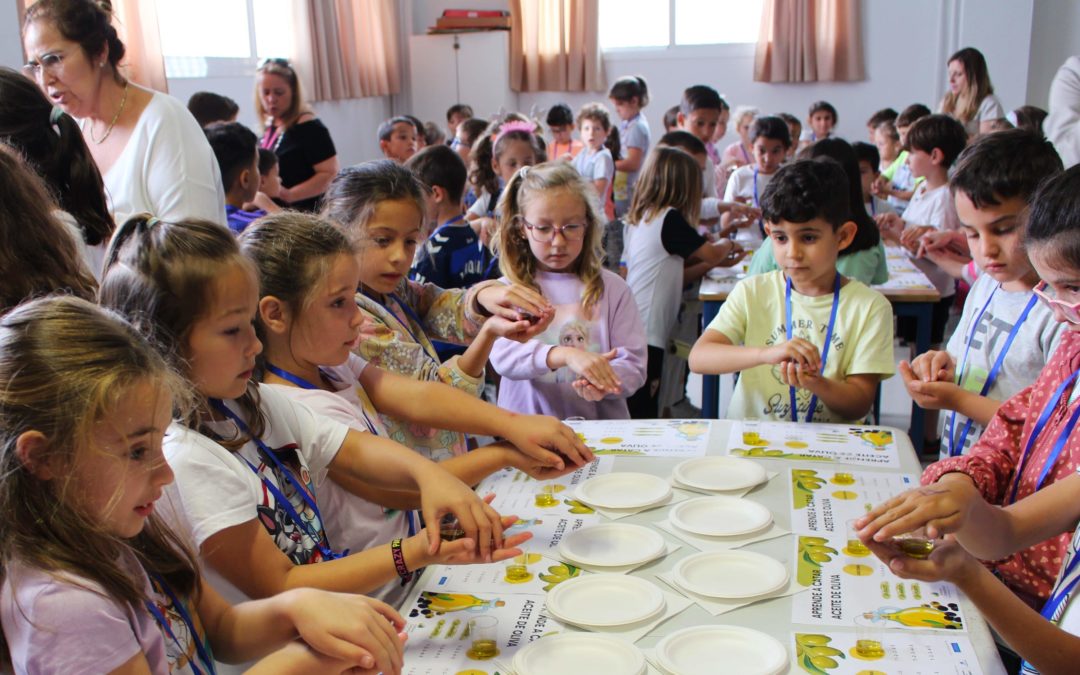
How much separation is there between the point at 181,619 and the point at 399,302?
1.10 metres

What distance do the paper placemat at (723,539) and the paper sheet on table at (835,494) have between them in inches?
1.6

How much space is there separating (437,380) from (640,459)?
0.48 metres

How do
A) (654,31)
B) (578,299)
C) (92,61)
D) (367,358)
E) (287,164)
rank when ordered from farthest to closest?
(654,31) → (287,164) → (578,299) → (92,61) → (367,358)

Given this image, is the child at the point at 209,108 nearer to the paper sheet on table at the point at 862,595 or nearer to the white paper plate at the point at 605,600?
the white paper plate at the point at 605,600

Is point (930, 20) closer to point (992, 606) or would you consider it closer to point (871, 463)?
point (871, 463)

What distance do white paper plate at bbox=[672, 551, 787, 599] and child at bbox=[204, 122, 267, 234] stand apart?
2.42 meters

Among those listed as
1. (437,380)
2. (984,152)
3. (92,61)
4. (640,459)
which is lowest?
(640,459)

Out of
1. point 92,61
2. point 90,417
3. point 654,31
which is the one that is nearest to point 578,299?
point 92,61

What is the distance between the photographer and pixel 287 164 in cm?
465

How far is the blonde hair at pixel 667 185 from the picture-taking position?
3.64m

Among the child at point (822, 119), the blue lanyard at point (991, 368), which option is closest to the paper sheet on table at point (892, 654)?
the blue lanyard at point (991, 368)

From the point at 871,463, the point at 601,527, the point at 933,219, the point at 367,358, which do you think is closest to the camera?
the point at 601,527

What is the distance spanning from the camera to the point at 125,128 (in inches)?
94.0

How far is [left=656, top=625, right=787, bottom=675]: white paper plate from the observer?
1.08 m
